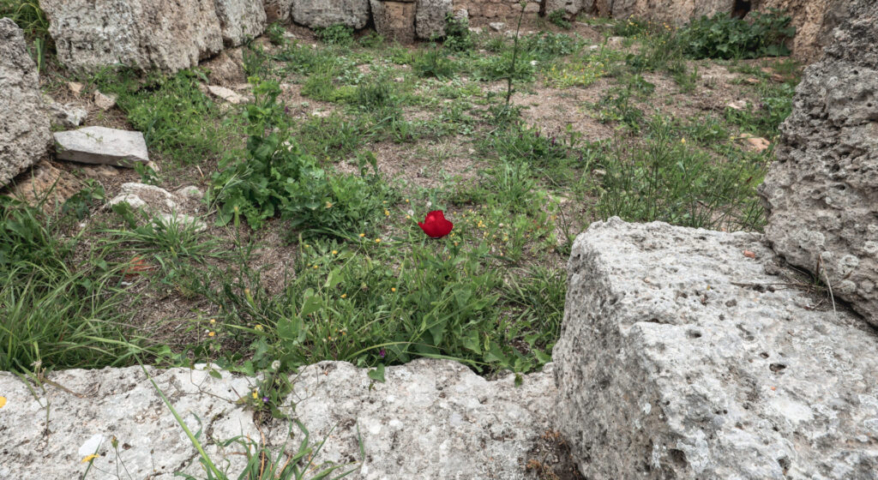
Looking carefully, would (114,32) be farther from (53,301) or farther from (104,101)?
(53,301)

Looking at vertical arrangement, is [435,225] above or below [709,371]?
below

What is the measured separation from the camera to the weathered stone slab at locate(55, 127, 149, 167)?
2951mm

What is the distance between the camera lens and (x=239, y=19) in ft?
17.4

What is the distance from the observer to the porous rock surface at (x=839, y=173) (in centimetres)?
108

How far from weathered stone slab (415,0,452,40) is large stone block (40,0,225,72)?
10.9 feet

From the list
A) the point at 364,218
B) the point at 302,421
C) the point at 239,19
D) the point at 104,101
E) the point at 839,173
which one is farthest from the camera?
the point at 239,19

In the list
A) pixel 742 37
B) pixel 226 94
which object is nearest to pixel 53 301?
pixel 226 94

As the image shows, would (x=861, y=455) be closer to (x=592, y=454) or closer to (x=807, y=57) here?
(x=592, y=454)

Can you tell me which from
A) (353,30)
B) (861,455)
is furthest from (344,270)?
(353,30)

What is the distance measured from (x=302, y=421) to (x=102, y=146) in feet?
8.52

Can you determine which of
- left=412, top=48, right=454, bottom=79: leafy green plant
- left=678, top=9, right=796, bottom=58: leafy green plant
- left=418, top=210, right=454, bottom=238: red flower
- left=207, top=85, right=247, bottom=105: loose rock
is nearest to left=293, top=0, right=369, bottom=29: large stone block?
left=412, top=48, right=454, bottom=79: leafy green plant

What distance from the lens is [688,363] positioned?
3.17 ft

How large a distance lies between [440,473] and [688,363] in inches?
29.8

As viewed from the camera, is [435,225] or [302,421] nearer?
[302,421]
